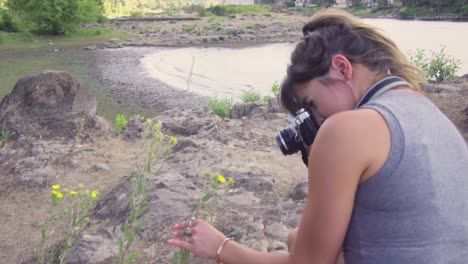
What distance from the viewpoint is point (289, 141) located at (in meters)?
1.87

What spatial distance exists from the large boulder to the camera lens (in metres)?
4.54

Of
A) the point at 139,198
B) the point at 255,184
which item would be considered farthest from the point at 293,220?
the point at 139,198

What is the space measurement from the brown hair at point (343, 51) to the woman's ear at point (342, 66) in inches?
0.8

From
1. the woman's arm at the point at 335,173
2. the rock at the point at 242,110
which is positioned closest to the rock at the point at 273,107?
the rock at the point at 242,110

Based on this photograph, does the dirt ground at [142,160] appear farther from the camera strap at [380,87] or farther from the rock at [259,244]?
the camera strap at [380,87]

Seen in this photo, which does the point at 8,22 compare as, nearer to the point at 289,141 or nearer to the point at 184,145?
the point at 184,145

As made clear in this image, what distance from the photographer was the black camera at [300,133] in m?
1.69

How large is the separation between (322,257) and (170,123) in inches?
228

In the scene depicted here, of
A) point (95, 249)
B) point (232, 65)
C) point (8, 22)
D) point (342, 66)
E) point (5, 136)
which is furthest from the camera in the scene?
point (8, 22)

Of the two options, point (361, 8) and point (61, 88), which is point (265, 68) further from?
point (361, 8)

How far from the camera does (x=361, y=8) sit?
61.8m

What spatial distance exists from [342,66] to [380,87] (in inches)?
5.0

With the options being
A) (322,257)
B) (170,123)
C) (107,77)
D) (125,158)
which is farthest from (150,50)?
(322,257)

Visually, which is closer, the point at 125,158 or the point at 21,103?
the point at 125,158
